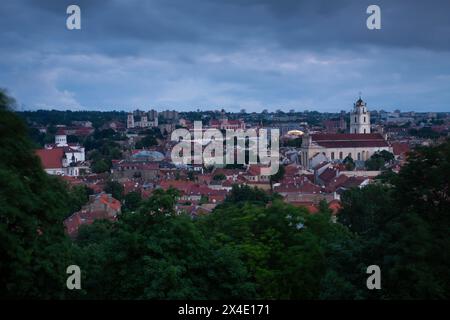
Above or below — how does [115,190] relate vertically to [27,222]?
below

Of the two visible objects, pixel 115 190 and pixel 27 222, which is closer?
pixel 27 222

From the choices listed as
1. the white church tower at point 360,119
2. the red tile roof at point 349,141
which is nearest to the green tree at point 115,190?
the red tile roof at point 349,141

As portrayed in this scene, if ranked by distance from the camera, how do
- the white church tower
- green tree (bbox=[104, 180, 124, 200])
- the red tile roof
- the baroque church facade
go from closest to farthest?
green tree (bbox=[104, 180, 124, 200]) → the baroque church facade → the red tile roof → the white church tower

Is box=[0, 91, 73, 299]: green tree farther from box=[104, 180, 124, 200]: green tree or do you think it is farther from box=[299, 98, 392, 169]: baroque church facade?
box=[299, 98, 392, 169]: baroque church facade

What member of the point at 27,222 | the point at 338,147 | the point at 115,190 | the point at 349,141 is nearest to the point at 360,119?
the point at 349,141

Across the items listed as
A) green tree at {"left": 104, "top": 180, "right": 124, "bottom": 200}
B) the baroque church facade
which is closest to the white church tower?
the baroque church facade

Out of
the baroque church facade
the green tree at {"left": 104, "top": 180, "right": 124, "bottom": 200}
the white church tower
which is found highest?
the white church tower

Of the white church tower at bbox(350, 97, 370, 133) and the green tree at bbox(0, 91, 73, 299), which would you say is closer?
the green tree at bbox(0, 91, 73, 299)

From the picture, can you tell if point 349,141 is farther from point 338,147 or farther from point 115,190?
point 115,190

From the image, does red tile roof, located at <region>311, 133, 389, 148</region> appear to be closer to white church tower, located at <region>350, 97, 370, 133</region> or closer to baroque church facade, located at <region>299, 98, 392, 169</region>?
baroque church facade, located at <region>299, 98, 392, 169</region>

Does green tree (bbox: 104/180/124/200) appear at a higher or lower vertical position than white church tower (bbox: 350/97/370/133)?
lower

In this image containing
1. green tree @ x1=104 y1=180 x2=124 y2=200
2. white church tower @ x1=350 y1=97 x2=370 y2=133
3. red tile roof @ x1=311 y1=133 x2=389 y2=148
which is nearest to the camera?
green tree @ x1=104 y1=180 x2=124 y2=200

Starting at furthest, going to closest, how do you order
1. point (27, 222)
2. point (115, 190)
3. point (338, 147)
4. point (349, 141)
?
point (349, 141)
point (338, 147)
point (115, 190)
point (27, 222)
